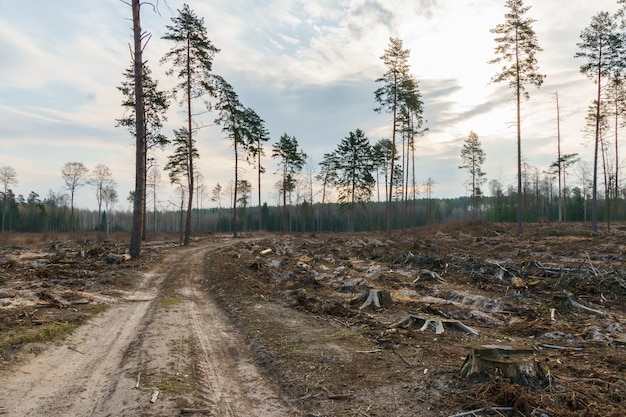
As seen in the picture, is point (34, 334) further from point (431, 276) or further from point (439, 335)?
point (431, 276)

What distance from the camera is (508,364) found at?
15.2 ft

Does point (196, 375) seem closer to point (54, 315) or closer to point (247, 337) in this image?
point (247, 337)

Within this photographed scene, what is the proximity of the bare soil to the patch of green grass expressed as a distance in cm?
9

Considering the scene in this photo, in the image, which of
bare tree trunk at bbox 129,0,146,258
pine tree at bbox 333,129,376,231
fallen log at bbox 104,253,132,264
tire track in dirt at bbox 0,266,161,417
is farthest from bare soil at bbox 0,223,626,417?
pine tree at bbox 333,129,376,231

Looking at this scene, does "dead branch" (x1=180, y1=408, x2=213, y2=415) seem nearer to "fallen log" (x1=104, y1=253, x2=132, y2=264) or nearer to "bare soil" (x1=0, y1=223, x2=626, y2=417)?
"bare soil" (x1=0, y1=223, x2=626, y2=417)

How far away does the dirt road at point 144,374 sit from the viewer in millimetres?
4465

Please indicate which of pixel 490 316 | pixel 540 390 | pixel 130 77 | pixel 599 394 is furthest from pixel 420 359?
pixel 130 77

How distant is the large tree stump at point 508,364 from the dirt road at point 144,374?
8.27 feet

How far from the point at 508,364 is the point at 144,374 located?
5.04 meters

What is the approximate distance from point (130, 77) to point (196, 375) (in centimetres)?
2952

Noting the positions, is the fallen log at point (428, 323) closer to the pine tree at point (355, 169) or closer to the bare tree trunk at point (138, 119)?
the bare tree trunk at point (138, 119)

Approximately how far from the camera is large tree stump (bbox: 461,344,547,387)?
4.61m

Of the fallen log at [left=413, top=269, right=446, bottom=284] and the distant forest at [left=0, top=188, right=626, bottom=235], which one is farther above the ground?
the distant forest at [left=0, top=188, right=626, bottom=235]

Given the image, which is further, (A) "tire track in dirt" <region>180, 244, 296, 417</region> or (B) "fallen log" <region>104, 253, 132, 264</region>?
(B) "fallen log" <region>104, 253, 132, 264</region>
